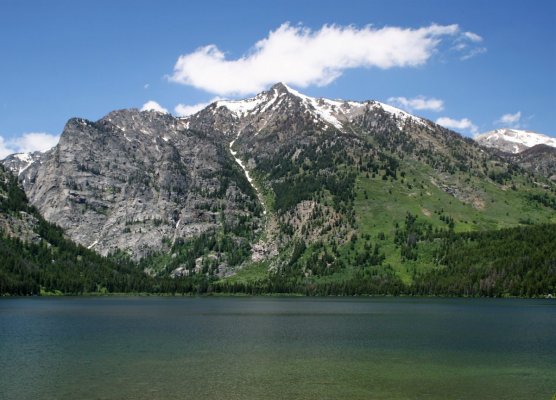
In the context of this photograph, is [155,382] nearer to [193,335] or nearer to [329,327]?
[193,335]

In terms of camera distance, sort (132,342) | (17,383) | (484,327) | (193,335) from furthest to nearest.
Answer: (484,327) → (193,335) → (132,342) → (17,383)

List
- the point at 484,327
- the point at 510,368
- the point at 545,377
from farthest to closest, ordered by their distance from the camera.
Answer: the point at 484,327 → the point at 510,368 → the point at 545,377

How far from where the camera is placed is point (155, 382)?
6456 cm

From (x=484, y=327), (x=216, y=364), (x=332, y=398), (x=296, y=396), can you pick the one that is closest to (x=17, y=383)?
(x=216, y=364)

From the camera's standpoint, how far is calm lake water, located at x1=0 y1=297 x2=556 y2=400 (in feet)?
200

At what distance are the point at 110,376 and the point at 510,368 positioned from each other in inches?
2105

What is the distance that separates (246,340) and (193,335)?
47.3 feet

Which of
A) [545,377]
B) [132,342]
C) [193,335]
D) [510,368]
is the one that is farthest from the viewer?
[193,335]

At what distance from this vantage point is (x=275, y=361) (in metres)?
81.0

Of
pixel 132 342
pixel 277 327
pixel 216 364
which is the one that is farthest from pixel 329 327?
pixel 216 364

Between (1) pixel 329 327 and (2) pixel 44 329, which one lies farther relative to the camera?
(1) pixel 329 327

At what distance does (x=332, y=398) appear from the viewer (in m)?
57.7

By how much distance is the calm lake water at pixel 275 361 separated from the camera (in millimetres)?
61000

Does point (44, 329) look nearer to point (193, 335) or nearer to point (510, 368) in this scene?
point (193, 335)
